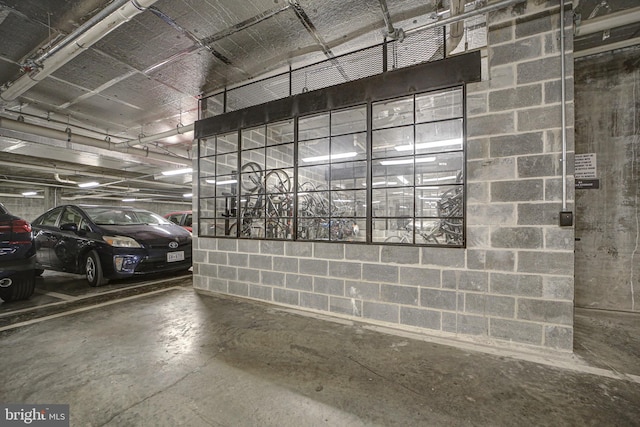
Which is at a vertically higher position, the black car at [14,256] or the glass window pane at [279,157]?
the glass window pane at [279,157]

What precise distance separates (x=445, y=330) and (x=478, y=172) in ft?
4.95

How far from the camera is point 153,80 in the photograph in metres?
3.72

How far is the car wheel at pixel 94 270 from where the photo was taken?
3975 millimetres

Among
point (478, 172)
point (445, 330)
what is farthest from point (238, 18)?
point (445, 330)

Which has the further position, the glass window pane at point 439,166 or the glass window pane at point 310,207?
the glass window pane at point 439,166

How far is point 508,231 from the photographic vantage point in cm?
221

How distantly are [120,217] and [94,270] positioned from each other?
1.06 m

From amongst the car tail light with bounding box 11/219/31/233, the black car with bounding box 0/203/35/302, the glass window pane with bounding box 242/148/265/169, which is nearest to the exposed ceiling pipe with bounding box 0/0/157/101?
the black car with bounding box 0/203/35/302

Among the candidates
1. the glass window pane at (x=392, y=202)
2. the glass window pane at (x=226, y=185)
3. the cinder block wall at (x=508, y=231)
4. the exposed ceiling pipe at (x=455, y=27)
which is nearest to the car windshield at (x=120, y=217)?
the glass window pane at (x=226, y=185)

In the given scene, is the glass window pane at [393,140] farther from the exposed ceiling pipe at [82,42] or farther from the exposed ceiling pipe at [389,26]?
the exposed ceiling pipe at [82,42]

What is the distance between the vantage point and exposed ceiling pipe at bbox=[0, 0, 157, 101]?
221cm

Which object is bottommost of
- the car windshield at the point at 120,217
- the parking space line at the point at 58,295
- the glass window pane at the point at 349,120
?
the parking space line at the point at 58,295

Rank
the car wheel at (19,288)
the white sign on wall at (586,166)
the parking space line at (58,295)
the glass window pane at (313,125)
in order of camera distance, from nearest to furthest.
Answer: the white sign on wall at (586,166) → the car wheel at (19,288) → the parking space line at (58,295) → the glass window pane at (313,125)

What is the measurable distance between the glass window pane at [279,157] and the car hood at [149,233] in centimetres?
220
